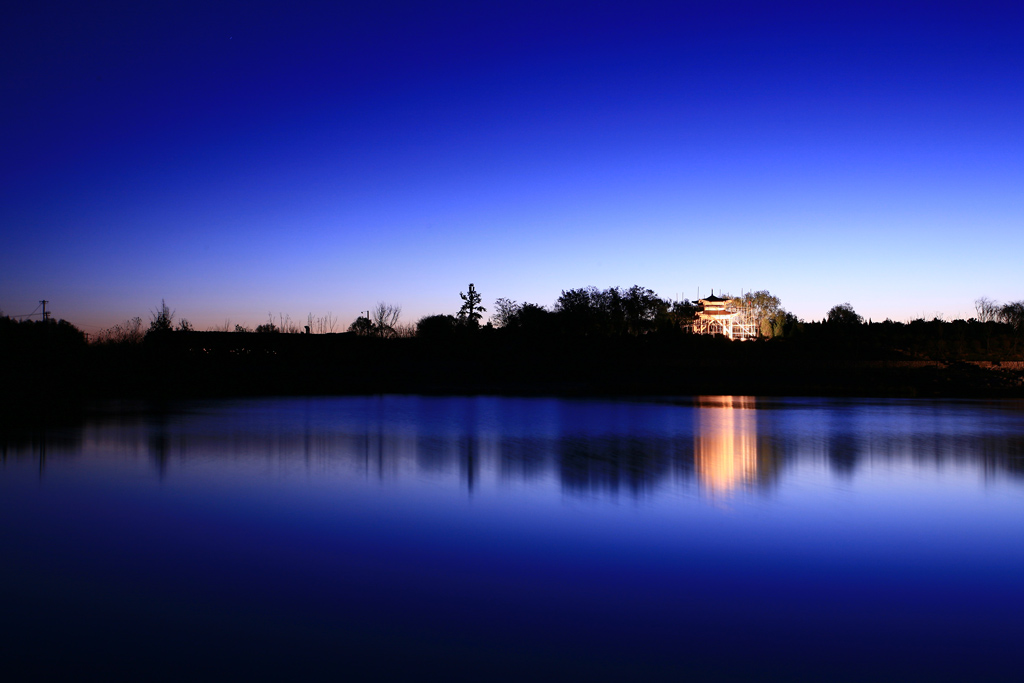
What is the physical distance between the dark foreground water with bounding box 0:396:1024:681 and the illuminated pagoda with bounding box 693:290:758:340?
73206mm

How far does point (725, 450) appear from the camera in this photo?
1071cm

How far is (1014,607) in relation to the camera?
4.12 metres

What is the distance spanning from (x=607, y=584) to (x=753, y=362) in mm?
38364

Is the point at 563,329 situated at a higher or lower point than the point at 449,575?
higher

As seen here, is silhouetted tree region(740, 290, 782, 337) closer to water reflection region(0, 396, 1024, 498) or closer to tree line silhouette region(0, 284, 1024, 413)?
tree line silhouette region(0, 284, 1024, 413)

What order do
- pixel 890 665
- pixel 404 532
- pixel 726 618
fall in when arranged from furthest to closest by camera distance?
pixel 404 532 < pixel 726 618 < pixel 890 665

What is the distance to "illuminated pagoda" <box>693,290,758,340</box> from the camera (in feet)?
270

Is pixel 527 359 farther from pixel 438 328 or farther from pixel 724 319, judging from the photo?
pixel 724 319

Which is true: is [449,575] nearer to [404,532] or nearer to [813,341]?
[404,532]

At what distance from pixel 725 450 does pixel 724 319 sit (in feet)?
250

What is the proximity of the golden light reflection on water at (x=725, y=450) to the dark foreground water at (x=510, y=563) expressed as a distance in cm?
8

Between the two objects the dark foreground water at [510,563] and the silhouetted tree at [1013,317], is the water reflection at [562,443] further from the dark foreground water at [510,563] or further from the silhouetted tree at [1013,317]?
the silhouetted tree at [1013,317]

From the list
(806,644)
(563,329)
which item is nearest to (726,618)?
(806,644)

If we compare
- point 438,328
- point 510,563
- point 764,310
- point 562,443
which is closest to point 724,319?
point 764,310
